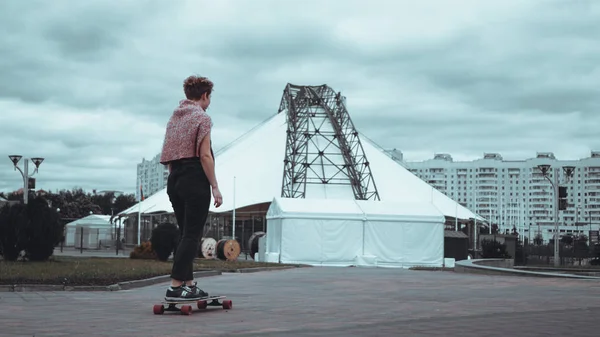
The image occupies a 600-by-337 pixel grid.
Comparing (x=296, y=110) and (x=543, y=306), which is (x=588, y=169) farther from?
(x=543, y=306)

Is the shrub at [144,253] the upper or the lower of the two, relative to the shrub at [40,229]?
lower

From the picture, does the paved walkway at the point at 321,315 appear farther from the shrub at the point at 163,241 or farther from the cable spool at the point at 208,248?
the cable spool at the point at 208,248

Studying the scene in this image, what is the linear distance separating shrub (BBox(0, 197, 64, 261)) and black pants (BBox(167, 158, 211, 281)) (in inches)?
423

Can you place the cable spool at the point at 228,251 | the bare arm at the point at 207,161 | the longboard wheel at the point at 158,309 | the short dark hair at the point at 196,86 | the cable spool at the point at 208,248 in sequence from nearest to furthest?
the longboard wheel at the point at 158,309, the bare arm at the point at 207,161, the short dark hair at the point at 196,86, the cable spool at the point at 228,251, the cable spool at the point at 208,248

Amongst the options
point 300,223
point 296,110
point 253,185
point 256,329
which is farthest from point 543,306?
point 296,110

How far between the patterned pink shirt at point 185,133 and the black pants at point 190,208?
84 mm

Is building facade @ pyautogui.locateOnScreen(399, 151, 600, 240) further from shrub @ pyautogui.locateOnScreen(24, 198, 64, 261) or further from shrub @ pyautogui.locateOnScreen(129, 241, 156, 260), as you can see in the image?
shrub @ pyautogui.locateOnScreen(24, 198, 64, 261)

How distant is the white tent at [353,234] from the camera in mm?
28359

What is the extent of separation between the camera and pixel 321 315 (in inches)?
236

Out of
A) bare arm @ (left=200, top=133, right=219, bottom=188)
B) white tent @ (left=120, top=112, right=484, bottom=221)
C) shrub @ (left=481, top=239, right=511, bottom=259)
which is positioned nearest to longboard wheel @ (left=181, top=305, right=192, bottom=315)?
bare arm @ (left=200, top=133, right=219, bottom=188)

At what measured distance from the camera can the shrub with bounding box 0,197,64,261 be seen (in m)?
15.9

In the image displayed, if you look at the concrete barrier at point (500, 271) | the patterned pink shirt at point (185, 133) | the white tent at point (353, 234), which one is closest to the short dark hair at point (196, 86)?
the patterned pink shirt at point (185, 133)

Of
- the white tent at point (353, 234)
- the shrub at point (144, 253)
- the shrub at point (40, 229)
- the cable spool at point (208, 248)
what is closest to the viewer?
the shrub at point (40, 229)

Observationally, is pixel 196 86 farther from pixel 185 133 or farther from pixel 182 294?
pixel 182 294
